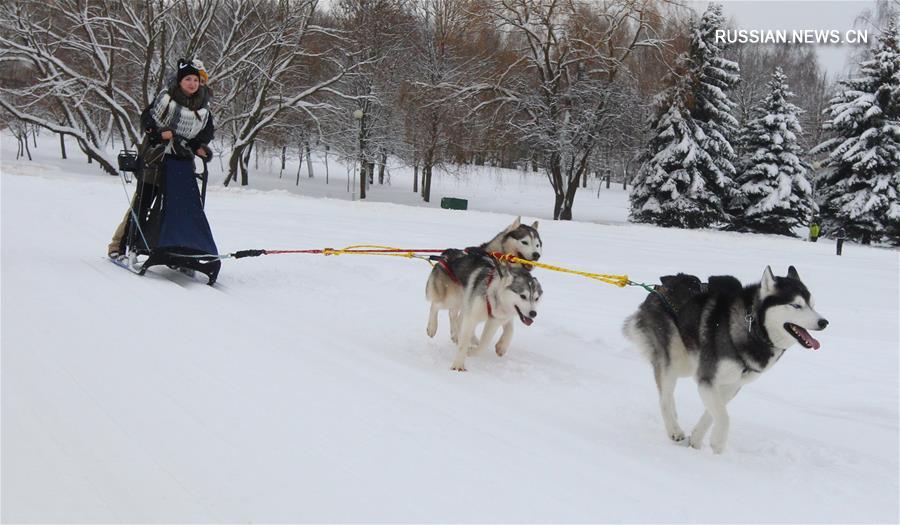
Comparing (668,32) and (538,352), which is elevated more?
(668,32)

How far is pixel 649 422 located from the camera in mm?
4582

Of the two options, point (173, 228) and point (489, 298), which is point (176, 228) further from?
point (489, 298)

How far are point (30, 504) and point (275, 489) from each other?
0.91 metres

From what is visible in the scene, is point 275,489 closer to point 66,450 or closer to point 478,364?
point 66,450

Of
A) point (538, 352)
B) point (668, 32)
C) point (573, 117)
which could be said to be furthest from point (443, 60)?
point (538, 352)

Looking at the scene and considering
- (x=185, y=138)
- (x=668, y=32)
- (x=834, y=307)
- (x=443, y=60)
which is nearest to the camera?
(x=185, y=138)

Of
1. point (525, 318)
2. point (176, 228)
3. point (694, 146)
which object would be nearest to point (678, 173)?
point (694, 146)

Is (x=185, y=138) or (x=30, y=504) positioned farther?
(x=185, y=138)

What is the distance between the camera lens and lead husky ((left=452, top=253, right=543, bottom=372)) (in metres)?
5.47

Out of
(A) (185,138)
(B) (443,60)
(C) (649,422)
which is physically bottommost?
(C) (649,422)

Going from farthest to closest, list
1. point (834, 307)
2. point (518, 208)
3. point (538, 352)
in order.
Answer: point (518, 208) < point (834, 307) < point (538, 352)

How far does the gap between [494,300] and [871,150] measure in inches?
1167

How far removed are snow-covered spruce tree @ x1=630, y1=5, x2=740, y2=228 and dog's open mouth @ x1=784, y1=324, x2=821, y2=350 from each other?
2705 cm

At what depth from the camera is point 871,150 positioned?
28.5 meters
